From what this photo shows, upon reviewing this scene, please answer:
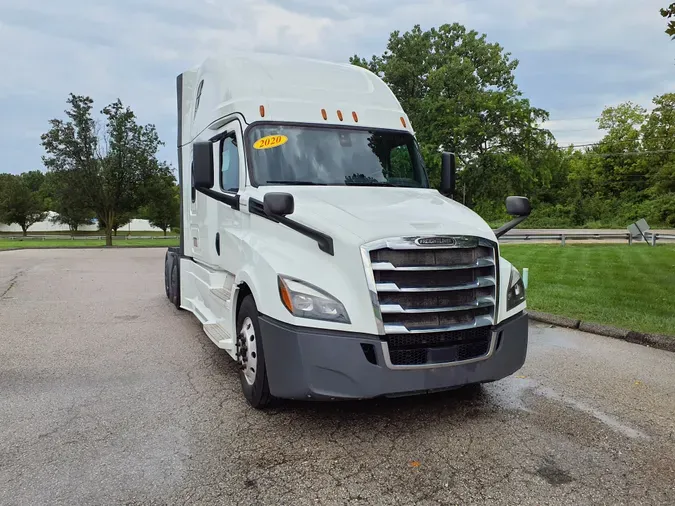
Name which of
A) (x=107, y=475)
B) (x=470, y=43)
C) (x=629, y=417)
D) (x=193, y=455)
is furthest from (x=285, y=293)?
(x=470, y=43)

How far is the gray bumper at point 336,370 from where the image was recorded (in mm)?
3594

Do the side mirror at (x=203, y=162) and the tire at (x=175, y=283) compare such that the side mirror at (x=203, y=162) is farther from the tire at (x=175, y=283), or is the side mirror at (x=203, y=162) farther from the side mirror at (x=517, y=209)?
the tire at (x=175, y=283)

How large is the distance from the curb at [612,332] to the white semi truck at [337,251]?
318 cm

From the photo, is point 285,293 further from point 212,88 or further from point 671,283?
point 671,283

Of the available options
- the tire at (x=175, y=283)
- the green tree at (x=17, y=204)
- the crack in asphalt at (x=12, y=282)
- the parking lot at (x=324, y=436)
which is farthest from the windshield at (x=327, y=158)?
the green tree at (x=17, y=204)

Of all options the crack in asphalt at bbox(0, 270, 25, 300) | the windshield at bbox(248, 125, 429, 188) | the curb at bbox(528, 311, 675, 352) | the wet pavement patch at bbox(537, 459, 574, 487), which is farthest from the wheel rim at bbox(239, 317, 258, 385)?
the crack in asphalt at bbox(0, 270, 25, 300)

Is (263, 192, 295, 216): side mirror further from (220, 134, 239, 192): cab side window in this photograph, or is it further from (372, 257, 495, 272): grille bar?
(220, 134, 239, 192): cab side window

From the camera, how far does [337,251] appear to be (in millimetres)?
3781

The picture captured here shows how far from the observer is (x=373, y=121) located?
217 inches

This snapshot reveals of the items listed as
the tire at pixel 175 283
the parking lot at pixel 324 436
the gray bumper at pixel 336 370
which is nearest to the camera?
the parking lot at pixel 324 436

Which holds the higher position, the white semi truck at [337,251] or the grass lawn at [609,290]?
the white semi truck at [337,251]

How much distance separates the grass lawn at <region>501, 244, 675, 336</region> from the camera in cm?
760

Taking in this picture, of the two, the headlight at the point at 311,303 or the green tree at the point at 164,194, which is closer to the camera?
the headlight at the point at 311,303

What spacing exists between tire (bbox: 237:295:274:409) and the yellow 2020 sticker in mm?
1481
